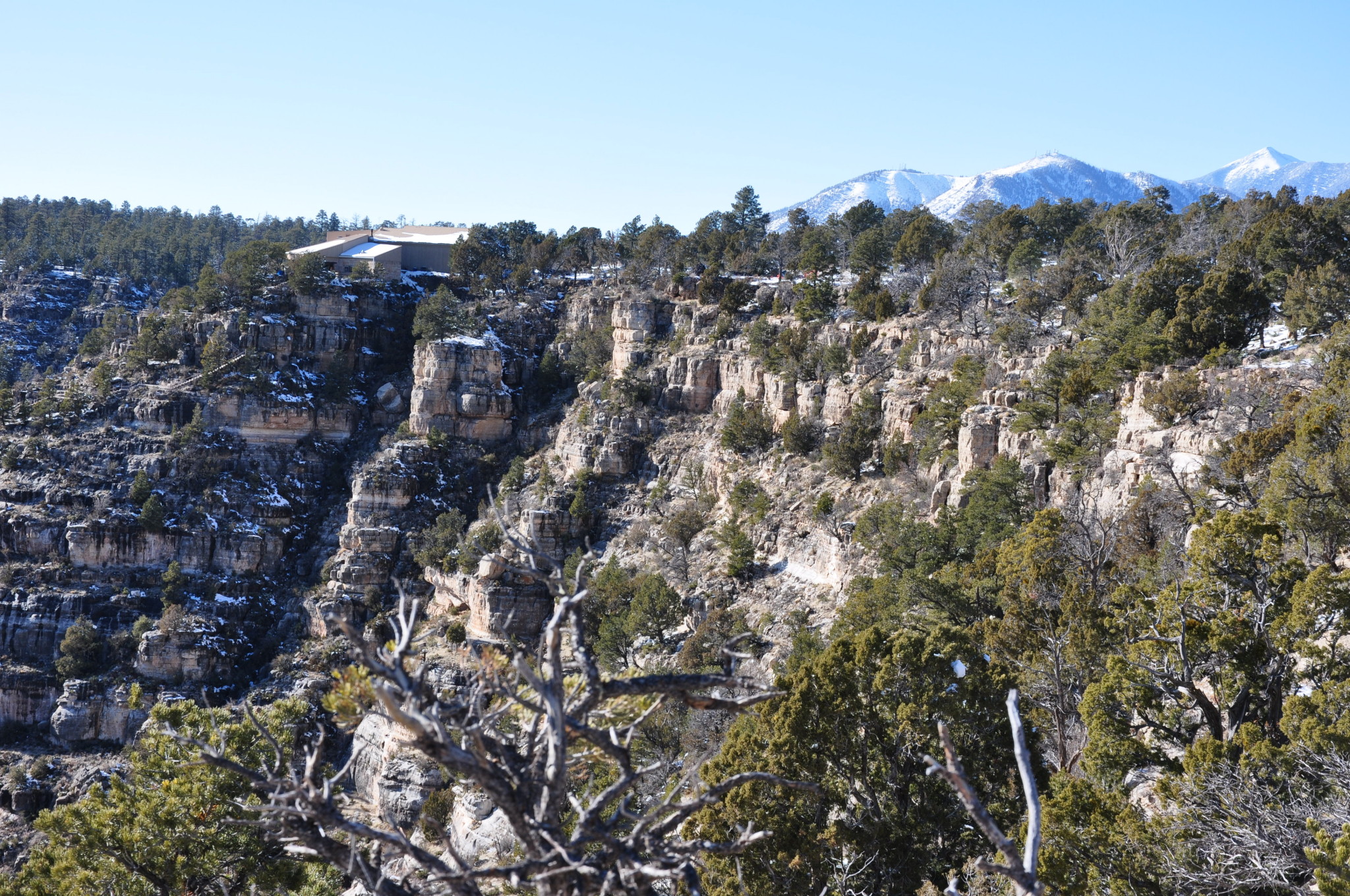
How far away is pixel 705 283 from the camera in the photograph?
57.1m

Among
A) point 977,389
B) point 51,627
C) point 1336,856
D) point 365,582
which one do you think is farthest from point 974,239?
point 51,627

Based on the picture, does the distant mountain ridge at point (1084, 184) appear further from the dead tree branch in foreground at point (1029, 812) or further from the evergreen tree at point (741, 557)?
the dead tree branch in foreground at point (1029, 812)

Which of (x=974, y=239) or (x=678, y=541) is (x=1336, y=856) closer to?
(x=678, y=541)

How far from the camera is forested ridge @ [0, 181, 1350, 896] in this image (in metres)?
6.73

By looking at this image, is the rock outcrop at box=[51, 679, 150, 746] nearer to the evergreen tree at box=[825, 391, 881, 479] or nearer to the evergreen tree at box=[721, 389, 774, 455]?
the evergreen tree at box=[721, 389, 774, 455]

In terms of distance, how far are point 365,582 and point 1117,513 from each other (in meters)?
38.8

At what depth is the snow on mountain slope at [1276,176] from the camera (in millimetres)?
164125

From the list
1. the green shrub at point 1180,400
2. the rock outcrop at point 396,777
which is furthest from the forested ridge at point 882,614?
the rock outcrop at point 396,777

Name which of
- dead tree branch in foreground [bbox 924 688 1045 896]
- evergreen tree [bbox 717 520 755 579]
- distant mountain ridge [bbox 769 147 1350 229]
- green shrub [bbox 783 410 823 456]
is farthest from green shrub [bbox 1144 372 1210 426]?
distant mountain ridge [bbox 769 147 1350 229]

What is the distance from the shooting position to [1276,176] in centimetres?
17725

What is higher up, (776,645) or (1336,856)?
(1336,856)

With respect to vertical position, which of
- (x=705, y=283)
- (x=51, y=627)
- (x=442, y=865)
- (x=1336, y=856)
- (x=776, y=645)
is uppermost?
(x=705, y=283)

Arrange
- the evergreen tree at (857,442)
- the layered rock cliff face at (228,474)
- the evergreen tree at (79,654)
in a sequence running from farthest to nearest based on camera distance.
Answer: the layered rock cliff face at (228,474)
the evergreen tree at (79,654)
the evergreen tree at (857,442)

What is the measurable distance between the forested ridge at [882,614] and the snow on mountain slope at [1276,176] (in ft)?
434
